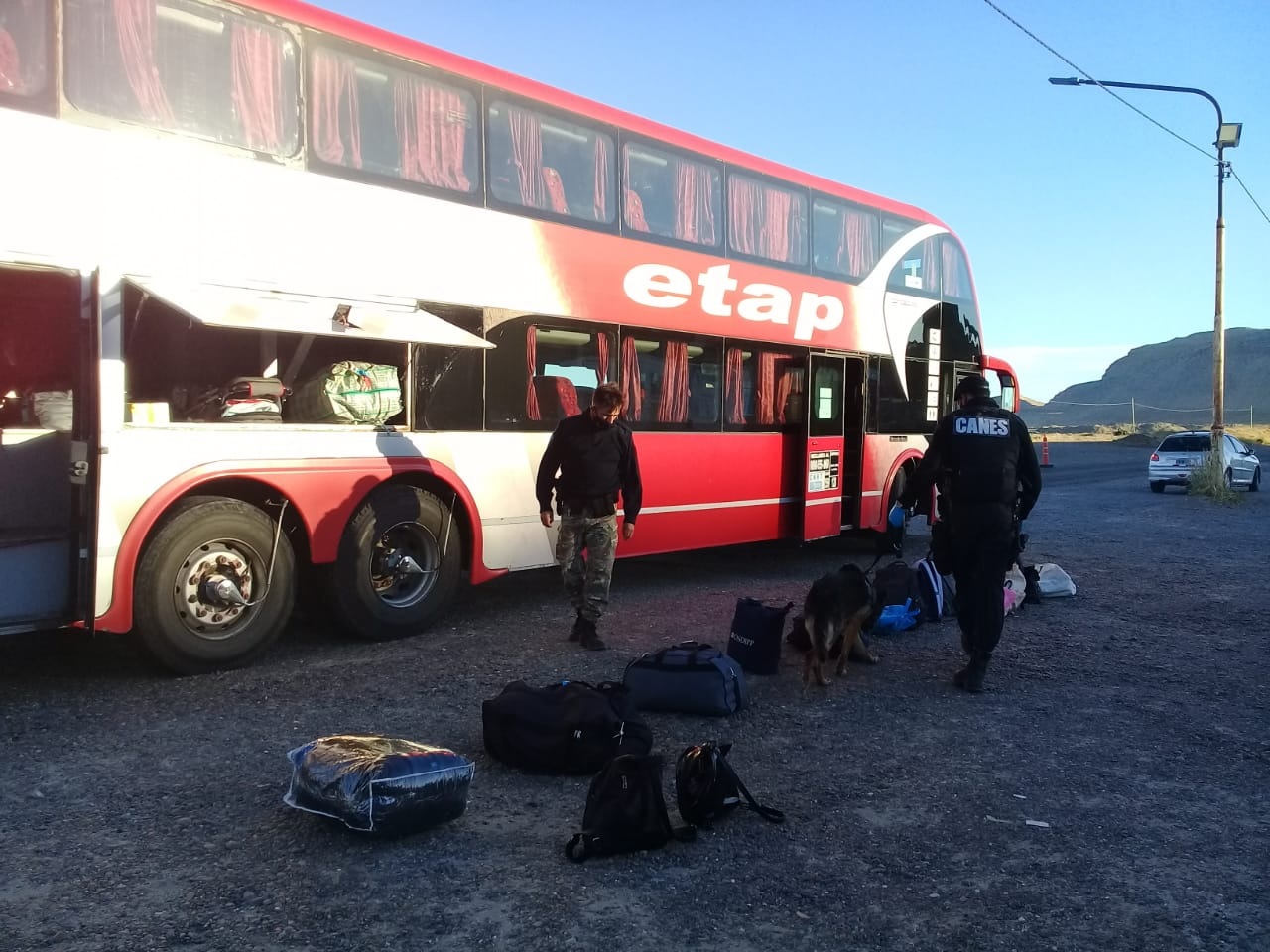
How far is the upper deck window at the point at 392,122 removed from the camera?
21.0ft

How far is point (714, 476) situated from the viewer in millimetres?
9352

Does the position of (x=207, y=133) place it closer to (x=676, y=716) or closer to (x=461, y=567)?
(x=461, y=567)

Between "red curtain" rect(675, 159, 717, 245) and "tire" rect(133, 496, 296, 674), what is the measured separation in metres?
4.59

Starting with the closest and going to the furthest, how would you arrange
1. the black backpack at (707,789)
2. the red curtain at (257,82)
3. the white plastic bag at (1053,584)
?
the black backpack at (707,789)
the red curtain at (257,82)
the white plastic bag at (1053,584)

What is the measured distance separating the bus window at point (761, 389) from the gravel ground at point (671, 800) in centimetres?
285

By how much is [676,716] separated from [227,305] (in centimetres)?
348

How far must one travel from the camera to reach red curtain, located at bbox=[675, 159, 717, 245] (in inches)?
348

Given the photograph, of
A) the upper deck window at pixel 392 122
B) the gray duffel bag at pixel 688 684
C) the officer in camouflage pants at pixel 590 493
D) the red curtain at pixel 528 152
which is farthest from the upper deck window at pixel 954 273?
the gray duffel bag at pixel 688 684

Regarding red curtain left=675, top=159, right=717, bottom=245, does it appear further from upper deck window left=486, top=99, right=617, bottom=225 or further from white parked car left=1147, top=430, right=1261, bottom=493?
white parked car left=1147, top=430, right=1261, bottom=493

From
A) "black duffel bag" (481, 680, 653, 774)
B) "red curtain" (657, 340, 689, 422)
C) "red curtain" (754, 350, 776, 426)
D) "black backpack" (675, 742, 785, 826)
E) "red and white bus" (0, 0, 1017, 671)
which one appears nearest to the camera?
"black backpack" (675, 742, 785, 826)

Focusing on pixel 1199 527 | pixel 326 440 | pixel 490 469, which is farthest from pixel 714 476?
pixel 1199 527

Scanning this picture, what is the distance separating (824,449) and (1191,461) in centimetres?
1659

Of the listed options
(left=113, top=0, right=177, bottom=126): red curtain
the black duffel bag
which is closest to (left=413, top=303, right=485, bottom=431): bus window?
(left=113, top=0, right=177, bottom=126): red curtain

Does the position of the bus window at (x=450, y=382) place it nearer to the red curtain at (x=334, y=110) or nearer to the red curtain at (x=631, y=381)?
the red curtain at (x=334, y=110)
